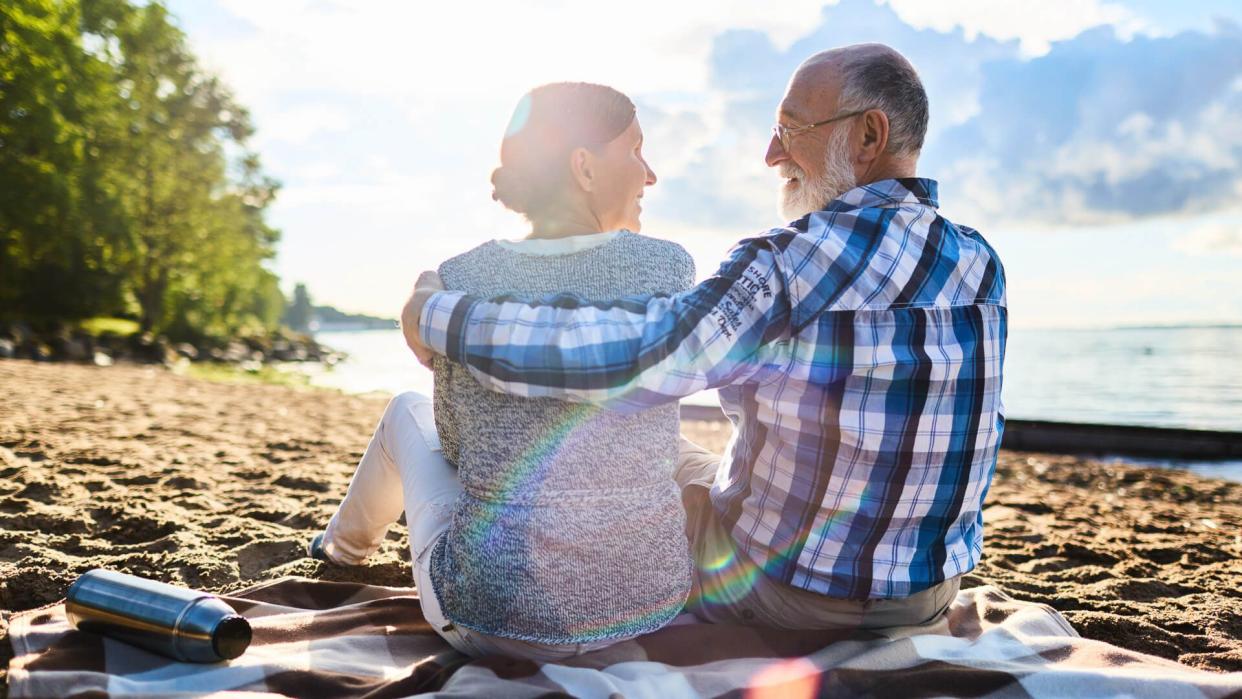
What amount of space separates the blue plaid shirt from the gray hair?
17 centimetres

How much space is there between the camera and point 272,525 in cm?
383

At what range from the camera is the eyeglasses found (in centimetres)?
215

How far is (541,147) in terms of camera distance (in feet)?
6.15

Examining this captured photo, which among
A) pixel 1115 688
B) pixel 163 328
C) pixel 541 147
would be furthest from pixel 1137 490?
pixel 163 328

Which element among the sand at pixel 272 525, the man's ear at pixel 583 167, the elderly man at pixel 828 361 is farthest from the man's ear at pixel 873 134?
the sand at pixel 272 525

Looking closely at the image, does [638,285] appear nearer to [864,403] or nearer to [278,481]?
[864,403]

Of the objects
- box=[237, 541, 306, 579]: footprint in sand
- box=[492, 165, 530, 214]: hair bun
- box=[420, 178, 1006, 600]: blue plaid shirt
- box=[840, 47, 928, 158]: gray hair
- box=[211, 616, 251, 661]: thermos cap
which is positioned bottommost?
box=[237, 541, 306, 579]: footprint in sand

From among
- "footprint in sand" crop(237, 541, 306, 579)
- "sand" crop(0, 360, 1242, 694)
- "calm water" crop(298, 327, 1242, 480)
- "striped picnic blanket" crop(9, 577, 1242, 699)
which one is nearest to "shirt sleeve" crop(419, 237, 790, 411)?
"striped picnic blanket" crop(9, 577, 1242, 699)

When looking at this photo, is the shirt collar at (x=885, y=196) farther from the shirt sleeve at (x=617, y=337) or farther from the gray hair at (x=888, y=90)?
the shirt sleeve at (x=617, y=337)

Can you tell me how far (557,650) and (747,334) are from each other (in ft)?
2.92

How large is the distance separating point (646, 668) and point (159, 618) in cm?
123

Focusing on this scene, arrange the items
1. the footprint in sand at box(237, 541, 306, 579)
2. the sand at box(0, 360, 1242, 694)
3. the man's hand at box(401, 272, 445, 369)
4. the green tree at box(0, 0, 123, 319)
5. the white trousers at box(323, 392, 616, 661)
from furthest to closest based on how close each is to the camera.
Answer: the green tree at box(0, 0, 123, 319) → the footprint in sand at box(237, 541, 306, 579) → the sand at box(0, 360, 1242, 694) → the white trousers at box(323, 392, 616, 661) → the man's hand at box(401, 272, 445, 369)

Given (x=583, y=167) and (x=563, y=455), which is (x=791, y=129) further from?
(x=563, y=455)

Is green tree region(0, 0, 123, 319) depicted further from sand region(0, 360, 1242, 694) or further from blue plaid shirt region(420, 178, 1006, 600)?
blue plaid shirt region(420, 178, 1006, 600)
